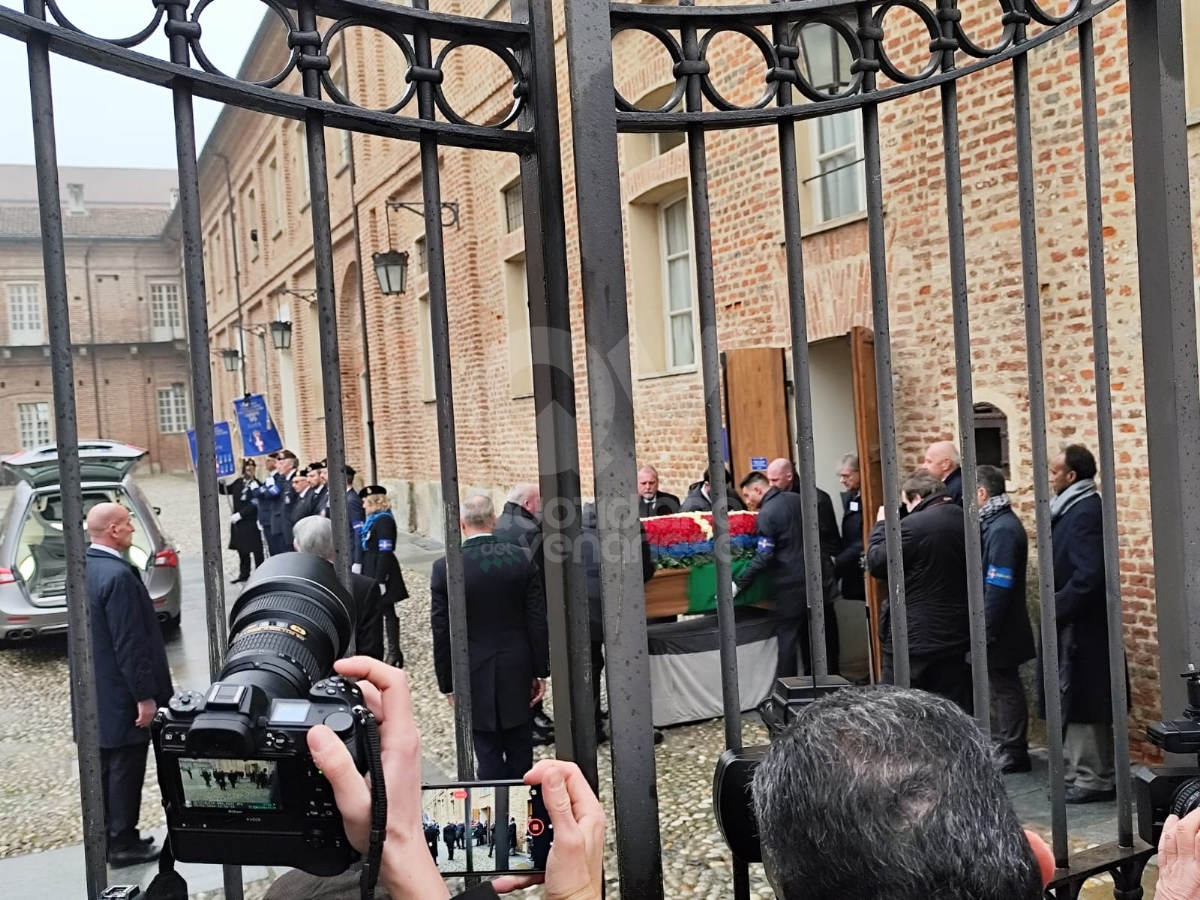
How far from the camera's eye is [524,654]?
16.9 feet

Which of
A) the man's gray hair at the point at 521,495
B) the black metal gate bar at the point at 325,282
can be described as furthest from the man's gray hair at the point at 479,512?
the black metal gate bar at the point at 325,282

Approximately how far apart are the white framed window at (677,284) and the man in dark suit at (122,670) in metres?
6.24

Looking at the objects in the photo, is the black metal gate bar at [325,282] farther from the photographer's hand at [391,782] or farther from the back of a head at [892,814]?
the back of a head at [892,814]

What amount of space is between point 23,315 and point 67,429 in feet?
151

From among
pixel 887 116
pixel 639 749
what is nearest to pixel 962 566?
pixel 887 116

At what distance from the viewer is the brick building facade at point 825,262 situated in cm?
554

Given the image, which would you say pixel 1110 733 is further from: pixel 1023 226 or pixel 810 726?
pixel 810 726

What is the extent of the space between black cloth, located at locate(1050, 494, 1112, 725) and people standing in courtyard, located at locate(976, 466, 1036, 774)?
A: 317 mm

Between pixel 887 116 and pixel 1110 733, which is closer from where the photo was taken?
pixel 1110 733

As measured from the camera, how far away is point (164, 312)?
42438 mm

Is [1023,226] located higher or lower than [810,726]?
higher

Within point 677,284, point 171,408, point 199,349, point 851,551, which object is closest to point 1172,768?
point 199,349

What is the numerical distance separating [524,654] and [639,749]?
360 centimetres

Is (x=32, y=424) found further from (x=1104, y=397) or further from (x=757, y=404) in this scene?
(x=1104, y=397)
